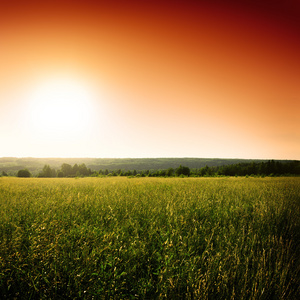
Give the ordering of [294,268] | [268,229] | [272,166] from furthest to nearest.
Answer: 1. [272,166]
2. [268,229]
3. [294,268]

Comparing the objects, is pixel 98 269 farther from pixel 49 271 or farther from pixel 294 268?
pixel 294 268

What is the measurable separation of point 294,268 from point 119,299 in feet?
7.75

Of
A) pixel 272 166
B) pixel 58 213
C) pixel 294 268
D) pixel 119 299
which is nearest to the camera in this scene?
pixel 119 299

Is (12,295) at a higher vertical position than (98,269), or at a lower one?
lower

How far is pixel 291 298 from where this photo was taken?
177cm

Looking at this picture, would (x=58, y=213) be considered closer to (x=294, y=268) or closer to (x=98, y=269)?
(x=98, y=269)

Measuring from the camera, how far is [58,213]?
3.77 m

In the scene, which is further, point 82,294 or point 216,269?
point 216,269

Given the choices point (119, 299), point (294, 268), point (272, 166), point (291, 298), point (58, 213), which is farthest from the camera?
point (272, 166)

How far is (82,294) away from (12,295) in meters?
0.78

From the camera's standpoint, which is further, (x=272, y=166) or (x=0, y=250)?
(x=272, y=166)

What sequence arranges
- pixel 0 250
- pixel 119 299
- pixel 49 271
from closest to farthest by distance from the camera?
1. pixel 119 299
2. pixel 49 271
3. pixel 0 250

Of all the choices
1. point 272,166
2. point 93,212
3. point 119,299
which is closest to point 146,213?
point 93,212

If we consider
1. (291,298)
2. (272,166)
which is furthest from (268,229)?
(272,166)
